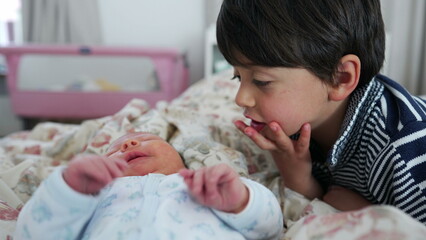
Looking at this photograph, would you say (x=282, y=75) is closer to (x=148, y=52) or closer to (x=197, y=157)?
(x=197, y=157)

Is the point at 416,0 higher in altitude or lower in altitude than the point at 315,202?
higher

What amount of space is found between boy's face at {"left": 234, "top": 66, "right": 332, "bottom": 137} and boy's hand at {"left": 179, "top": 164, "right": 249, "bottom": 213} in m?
0.26

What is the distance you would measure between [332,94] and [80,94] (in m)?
1.85

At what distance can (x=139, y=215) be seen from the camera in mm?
546

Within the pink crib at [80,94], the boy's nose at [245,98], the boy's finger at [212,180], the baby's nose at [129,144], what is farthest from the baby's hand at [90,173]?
the pink crib at [80,94]

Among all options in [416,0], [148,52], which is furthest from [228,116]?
[416,0]

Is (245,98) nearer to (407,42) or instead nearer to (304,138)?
(304,138)

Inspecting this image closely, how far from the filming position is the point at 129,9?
2.79 m

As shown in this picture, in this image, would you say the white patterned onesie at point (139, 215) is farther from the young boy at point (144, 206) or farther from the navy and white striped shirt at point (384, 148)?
the navy and white striped shirt at point (384, 148)

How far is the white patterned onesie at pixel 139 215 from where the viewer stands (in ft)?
1.61

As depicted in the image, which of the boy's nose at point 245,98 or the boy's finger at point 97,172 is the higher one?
the boy's nose at point 245,98

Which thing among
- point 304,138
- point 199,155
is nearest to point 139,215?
point 199,155

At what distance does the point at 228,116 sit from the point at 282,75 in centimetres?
46

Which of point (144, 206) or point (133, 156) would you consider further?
point (133, 156)
